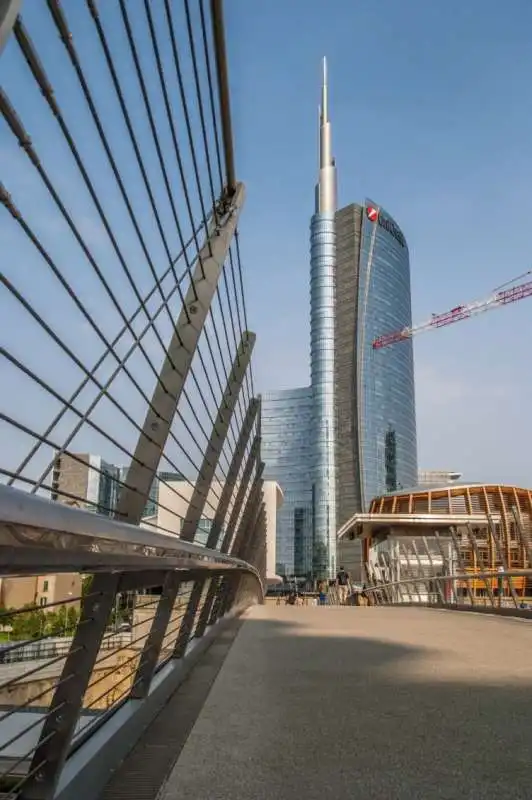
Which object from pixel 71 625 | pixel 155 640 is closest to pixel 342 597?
pixel 155 640

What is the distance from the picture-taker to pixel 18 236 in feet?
4.84

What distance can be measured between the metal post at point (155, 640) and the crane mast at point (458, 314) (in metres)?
103

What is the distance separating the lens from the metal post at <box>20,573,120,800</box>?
5.87 ft

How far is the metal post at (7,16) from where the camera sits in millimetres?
1023

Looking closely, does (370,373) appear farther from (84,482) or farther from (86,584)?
(84,482)

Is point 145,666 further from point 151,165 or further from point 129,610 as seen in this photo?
point 151,165

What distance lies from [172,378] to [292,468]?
4845 inches

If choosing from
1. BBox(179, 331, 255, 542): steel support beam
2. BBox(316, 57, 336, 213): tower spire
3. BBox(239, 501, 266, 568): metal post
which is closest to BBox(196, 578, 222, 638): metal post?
BBox(179, 331, 255, 542): steel support beam

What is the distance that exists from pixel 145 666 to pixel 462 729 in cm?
122

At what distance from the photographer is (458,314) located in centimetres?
11238

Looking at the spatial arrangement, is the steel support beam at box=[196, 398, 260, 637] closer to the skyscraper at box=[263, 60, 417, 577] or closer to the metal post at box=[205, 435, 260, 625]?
the metal post at box=[205, 435, 260, 625]

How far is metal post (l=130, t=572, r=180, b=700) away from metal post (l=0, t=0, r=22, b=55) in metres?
2.30

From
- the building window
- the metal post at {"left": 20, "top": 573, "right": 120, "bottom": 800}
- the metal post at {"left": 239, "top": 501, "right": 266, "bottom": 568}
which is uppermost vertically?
the building window

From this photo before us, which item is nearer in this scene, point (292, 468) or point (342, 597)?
point (342, 597)
